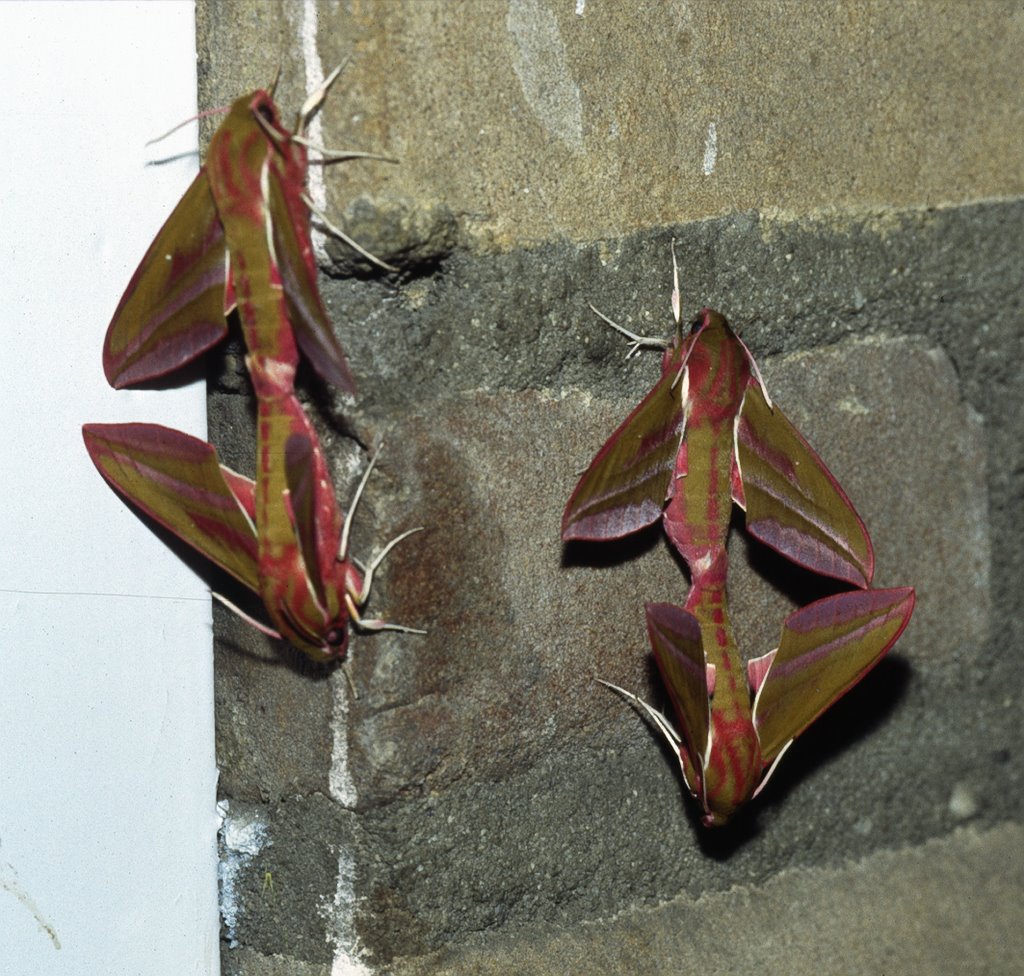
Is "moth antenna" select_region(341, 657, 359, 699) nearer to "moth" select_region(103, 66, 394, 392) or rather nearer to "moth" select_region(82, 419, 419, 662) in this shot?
"moth" select_region(82, 419, 419, 662)

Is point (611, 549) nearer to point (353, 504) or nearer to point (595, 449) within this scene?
point (595, 449)

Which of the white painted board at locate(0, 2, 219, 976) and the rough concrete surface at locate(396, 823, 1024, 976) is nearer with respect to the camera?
the white painted board at locate(0, 2, 219, 976)

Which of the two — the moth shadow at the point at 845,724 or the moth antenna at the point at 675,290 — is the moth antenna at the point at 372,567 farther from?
the moth shadow at the point at 845,724

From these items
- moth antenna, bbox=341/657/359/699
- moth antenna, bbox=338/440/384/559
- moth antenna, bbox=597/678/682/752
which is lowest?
moth antenna, bbox=597/678/682/752

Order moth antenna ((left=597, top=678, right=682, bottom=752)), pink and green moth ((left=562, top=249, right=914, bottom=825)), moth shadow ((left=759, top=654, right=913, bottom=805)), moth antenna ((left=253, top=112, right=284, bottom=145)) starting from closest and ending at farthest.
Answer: moth antenna ((left=253, top=112, right=284, bottom=145)) < pink and green moth ((left=562, top=249, right=914, bottom=825)) < moth antenna ((left=597, top=678, right=682, bottom=752)) < moth shadow ((left=759, top=654, right=913, bottom=805))

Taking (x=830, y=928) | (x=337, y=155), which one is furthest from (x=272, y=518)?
(x=830, y=928)

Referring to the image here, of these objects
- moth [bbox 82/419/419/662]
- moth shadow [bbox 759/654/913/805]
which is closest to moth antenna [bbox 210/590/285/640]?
moth [bbox 82/419/419/662]

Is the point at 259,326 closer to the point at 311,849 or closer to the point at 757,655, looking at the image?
the point at 311,849
